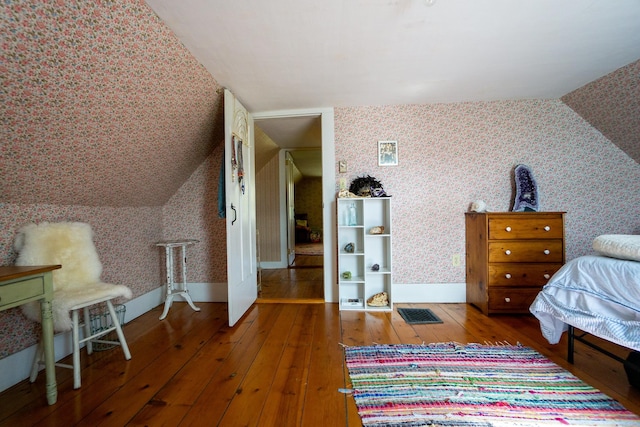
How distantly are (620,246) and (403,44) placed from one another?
1710mm

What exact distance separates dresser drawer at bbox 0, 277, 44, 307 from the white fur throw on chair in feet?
0.62

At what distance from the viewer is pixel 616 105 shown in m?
2.29

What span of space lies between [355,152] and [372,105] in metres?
0.53

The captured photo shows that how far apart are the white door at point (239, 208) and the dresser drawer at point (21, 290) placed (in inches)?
43.1

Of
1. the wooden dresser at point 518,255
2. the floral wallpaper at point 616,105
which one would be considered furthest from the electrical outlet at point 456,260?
the floral wallpaper at point 616,105

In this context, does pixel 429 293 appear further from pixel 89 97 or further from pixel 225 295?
pixel 89 97

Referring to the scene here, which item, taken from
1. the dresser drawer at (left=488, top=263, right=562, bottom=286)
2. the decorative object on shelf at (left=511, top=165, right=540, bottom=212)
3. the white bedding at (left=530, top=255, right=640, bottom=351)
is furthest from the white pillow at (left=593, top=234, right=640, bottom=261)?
the decorative object on shelf at (left=511, top=165, right=540, bottom=212)

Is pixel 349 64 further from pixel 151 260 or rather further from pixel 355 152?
pixel 151 260

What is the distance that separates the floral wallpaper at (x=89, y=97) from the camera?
111 cm

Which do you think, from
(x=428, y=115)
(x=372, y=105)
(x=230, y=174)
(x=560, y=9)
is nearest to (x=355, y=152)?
(x=372, y=105)

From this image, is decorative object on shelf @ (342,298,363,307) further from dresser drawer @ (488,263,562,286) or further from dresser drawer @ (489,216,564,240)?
dresser drawer @ (489,216,564,240)

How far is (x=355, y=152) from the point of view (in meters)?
2.80

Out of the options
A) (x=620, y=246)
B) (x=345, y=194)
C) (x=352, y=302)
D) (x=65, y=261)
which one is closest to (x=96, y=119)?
(x=65, y=261)

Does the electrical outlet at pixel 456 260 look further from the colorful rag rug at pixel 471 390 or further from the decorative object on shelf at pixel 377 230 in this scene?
the colorful rag rug at pixel 471 390
